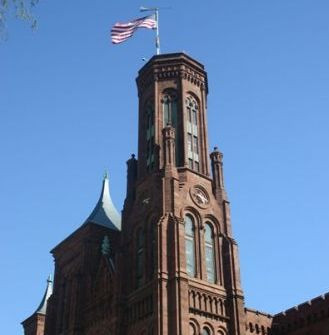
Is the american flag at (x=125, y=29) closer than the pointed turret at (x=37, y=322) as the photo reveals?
Yes

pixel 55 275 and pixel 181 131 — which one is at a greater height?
pixel 181 131

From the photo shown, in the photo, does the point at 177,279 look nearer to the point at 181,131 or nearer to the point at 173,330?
the point at 173,330

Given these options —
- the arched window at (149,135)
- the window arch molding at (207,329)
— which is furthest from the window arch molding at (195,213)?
the window arch molding at (207,329)

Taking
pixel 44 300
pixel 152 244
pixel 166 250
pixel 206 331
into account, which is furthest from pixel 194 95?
pixel 44 300

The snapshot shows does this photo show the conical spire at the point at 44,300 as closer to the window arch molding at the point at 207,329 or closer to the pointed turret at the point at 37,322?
the pointed turret at the point at 37,322

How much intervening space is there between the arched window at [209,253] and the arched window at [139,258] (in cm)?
476

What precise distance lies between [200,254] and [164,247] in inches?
141

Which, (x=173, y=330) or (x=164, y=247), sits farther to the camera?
(x=164, y=247)

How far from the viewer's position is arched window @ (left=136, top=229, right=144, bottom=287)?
4409 cm

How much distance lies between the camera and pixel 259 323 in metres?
43.8

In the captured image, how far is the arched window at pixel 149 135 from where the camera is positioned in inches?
1949

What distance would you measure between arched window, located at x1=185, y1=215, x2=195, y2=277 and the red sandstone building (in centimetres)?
8

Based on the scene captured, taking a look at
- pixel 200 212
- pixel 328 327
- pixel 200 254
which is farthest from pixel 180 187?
pixel 328 327

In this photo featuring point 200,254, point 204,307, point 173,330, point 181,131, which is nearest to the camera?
point 173,330
